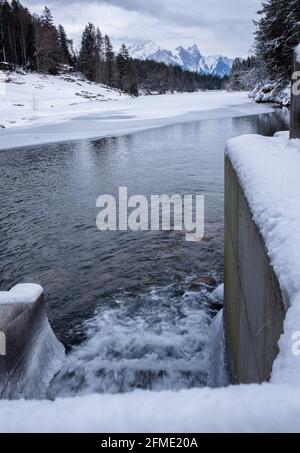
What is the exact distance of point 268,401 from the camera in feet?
3.97

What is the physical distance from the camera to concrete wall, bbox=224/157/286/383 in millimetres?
1981

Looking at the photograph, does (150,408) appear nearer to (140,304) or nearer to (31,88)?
(140,304)

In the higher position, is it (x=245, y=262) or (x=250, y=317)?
(x=245, y=262)

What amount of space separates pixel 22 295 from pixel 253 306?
7.75ft

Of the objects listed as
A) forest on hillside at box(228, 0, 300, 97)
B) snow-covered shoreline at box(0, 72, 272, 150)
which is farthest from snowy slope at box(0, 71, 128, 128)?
forest on hillside at box(228, 0, 300, 97)

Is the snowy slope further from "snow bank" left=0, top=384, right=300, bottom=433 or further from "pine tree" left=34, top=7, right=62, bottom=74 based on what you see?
"snow bank" left=0, top=384, right=300, bottom=433

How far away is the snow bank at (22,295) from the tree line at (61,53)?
75.3 m

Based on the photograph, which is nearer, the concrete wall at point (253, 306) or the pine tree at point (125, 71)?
the concrete wall at point (253, 306)

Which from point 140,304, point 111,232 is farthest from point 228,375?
point 111,232

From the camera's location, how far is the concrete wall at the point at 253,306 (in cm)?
198

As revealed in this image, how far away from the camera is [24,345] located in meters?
3.70

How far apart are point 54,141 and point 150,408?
79.0 feet

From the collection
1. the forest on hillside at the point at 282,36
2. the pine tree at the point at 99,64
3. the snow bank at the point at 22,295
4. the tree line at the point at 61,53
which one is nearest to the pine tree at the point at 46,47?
the tree line at the point at 61,53

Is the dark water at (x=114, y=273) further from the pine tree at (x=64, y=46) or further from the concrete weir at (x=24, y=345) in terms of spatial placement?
the pine tree at (x=64, y=46)
